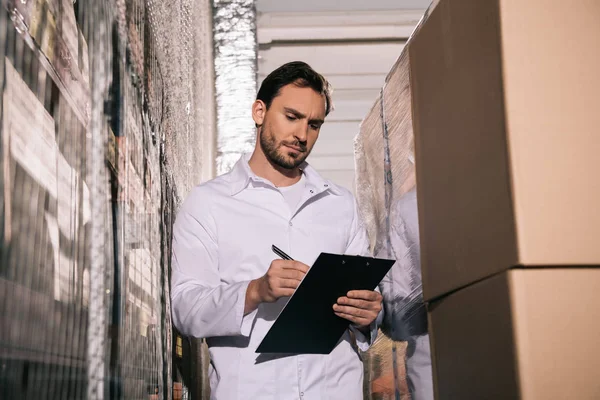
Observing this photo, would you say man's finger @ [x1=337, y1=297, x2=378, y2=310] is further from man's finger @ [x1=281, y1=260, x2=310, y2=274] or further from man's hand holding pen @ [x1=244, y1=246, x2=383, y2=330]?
man's finger @ [x1=281, y1=260, x2=310, y2=274]

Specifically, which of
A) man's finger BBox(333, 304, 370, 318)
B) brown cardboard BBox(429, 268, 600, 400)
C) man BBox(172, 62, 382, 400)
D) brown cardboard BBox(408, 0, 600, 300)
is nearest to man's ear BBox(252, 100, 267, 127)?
man BBox(172, 62, 382, 400)

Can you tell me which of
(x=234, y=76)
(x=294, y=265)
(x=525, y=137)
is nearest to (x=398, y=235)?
(x=294, y=265)

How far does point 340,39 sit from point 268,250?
2.12m

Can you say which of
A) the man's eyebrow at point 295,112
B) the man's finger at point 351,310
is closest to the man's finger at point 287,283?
the man's finger at point 351,310

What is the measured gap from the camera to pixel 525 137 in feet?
3.02

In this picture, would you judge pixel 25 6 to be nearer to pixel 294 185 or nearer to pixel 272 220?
pixel 272 220

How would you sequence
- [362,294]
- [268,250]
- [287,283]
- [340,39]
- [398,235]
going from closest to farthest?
[287,283] → [362,294] → [268,250] → [398,235] → [340,39]

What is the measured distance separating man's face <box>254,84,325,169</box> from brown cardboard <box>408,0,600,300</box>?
585 millimetres

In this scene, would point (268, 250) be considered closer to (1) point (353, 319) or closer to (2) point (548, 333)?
(1) point (353, 319)

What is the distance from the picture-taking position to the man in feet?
4.41

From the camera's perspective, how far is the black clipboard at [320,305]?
47.6 inches

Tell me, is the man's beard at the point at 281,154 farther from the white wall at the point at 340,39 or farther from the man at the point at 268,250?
the white wall at the point at 340,39

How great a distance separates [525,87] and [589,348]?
365 millimetres

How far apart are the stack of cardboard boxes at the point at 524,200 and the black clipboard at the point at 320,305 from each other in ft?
0.64
